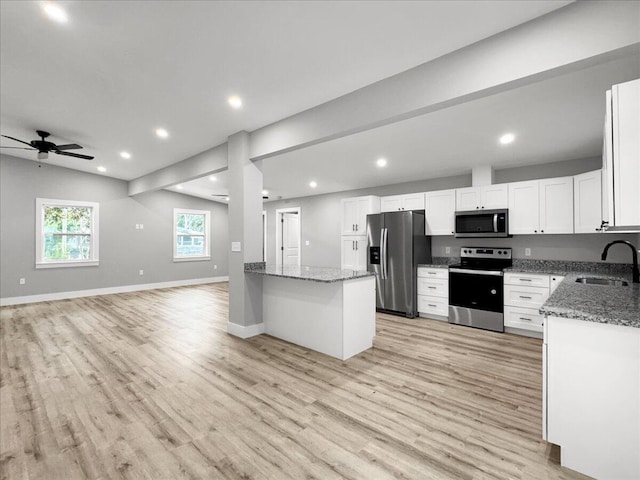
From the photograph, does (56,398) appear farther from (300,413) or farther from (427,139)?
(427,139)

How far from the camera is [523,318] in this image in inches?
152

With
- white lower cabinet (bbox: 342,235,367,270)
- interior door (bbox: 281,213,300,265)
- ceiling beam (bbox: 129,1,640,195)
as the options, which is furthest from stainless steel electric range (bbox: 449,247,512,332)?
interior door (bbox: 281,213,300,265)

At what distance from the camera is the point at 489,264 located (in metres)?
4.55

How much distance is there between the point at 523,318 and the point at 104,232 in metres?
8.69

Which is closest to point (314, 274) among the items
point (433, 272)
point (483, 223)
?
point (433, 272)

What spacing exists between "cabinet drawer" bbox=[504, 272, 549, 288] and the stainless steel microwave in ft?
2.07

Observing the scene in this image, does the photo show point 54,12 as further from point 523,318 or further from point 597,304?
point 523,318

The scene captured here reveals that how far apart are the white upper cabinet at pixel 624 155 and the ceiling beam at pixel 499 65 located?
1.20 ft

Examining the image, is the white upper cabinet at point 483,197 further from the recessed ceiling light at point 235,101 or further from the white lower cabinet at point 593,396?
the recessed ceiling light at point 235,101

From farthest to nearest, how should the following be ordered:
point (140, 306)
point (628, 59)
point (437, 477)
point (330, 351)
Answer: point (140, 306)
point (330, 351)
point (628, 59)
point (437, 477)

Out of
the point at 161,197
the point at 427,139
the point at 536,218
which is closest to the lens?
the point at 427,139

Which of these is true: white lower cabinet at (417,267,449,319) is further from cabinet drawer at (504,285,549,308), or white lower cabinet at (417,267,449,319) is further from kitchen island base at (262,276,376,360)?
kitchen island base at (262,276,376,360)

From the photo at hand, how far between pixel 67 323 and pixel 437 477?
5577 millimetres

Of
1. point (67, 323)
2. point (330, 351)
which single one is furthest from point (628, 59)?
point (67, 323)
